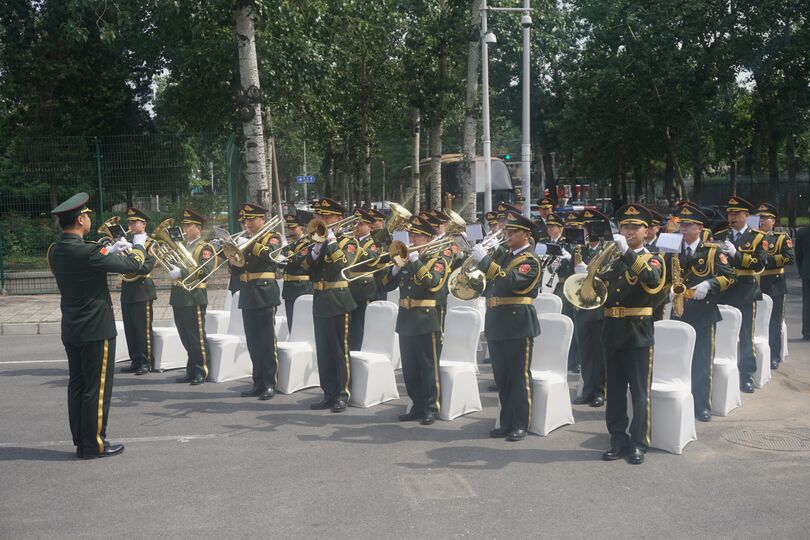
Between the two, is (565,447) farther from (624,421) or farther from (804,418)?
(804,418)

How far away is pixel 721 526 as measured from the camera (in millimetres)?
5215

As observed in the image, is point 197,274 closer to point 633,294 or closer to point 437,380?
point 437,380

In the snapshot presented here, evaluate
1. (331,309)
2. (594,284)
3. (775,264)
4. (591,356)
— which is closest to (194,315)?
(331,309)

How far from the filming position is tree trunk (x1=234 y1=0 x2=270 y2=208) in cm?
1459

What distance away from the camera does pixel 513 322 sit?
7227mm

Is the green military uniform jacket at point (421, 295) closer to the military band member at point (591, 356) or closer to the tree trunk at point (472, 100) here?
the military band member at point (591, 356)

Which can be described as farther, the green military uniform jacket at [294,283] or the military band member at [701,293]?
the green military uniform jacket at [294,283]

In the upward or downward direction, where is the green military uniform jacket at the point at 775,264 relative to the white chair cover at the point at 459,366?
upward

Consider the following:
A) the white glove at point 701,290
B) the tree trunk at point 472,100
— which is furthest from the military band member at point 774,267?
the tree trunk at point 472,100

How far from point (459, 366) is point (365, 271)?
1.46 metres

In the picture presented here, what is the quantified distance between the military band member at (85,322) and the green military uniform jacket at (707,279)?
494 cm

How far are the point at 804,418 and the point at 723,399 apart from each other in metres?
0.72

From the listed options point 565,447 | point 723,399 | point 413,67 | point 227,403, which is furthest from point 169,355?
point 413,67

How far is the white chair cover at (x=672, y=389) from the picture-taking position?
22.2 ft
